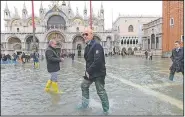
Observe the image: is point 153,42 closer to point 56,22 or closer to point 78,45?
point 78,45

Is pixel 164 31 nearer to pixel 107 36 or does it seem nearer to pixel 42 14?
pixel 107 36

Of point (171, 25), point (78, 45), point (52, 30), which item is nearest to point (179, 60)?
point (171, 25)

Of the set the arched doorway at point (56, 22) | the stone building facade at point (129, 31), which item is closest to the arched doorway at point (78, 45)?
the arched doorway at point (56, 22)

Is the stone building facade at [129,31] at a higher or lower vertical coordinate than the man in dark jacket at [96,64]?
higher

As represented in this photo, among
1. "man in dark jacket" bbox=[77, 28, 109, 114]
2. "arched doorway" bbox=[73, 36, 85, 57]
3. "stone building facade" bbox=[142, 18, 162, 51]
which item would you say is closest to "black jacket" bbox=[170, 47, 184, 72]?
"man in dark jacket" bbox=[77, 28, 109, 114]

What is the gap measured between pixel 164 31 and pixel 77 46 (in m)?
37.6

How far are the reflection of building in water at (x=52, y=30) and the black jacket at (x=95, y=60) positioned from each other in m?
67.4

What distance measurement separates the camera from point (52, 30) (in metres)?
75.0

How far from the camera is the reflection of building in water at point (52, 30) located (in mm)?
74812

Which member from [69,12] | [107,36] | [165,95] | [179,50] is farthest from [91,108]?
[69,12]

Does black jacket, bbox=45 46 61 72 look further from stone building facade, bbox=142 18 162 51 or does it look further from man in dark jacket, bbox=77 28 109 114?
stone building facade, bbox=142 18 162 51

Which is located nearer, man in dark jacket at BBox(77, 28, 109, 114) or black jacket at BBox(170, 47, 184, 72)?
man in dark jacket at BBox(77, 28, 109, 114)

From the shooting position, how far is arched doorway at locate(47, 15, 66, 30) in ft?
258

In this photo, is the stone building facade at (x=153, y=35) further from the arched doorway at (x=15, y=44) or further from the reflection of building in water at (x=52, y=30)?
the arched doorway at (x=15, y=44)
